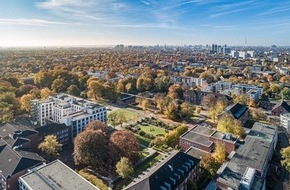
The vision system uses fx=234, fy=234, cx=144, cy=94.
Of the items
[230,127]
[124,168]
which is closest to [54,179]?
[124,168]

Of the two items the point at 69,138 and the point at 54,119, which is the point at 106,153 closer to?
the point at 69,138

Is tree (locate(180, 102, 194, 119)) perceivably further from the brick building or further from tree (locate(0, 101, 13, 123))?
tree (locate(0, 101, 13, 123))

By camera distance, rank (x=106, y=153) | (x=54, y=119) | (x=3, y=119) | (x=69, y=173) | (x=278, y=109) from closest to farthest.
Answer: (x=69, y=173) < (x=106, y=153) < (x=3, y=119) < (x=54, y=119) < (x=278, y=109)

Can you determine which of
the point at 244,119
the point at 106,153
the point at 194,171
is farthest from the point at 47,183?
the point at 244,119

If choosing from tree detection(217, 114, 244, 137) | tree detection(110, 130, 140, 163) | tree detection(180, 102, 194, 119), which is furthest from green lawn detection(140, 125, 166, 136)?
tree detection(110, 130, 140, 163)

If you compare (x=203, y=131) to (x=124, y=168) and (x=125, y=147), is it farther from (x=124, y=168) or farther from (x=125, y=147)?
(x=124, y=168)

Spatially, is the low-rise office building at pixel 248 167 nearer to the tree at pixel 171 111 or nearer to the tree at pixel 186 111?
the tree at pixel 186 111
